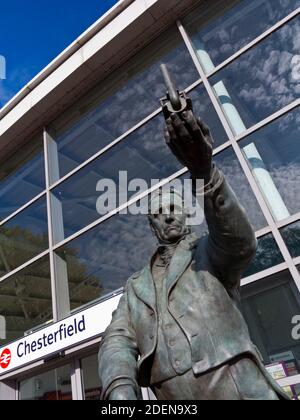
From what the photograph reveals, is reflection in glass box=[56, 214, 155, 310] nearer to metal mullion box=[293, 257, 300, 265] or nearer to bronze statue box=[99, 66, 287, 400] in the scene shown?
metal mullion box=[293, 257, 300, 265]

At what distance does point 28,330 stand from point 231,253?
25.5ft

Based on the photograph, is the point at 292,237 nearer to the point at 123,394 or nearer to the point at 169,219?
the point at 169,219

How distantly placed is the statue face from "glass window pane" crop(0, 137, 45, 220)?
27.0 feet

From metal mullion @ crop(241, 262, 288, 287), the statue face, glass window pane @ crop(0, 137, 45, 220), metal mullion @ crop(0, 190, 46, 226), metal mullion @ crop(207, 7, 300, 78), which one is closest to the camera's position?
the statue face

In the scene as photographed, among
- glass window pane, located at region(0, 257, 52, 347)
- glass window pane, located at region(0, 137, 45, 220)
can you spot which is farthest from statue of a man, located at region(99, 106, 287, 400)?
glass window pane, located at region(0, 137, 45, 220)

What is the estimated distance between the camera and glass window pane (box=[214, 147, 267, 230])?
6090 mm

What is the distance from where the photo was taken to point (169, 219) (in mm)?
1902

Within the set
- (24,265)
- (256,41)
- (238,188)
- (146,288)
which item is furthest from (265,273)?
(24,265)

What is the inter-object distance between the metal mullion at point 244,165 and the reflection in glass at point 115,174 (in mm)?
1184

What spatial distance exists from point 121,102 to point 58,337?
509 centimetres

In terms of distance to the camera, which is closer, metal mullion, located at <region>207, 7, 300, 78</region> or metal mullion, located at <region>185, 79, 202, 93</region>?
metal mullion, located at <region>207, 7, 300, 78</region>

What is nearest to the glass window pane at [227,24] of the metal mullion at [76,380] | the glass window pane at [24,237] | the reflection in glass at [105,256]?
the reflection in glass at [105,256]

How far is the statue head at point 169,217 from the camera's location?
6.24 ft
